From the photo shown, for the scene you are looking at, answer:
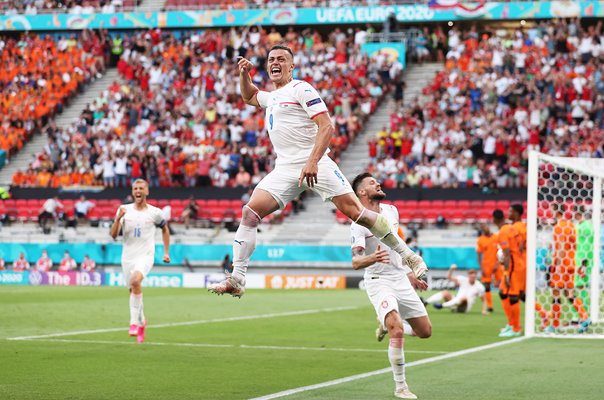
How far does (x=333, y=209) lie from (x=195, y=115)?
9.16 meters

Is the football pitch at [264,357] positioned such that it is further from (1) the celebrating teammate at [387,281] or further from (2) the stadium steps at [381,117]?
(2) the stadium steps at [381,117]

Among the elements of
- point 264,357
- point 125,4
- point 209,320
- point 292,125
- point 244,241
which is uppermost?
point 125,4

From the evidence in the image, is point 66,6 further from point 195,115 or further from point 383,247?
point 383,247

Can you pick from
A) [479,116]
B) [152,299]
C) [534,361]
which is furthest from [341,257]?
[534,361]

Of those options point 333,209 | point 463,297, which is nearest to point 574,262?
point 463,297

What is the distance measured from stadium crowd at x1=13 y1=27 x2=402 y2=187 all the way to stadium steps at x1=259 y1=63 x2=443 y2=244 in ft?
1.58

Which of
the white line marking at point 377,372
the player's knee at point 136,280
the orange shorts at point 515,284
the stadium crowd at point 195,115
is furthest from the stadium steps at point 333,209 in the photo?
the player's knee at point 136,280

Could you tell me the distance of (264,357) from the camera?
15.0 meters

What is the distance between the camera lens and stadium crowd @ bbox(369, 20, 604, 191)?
124 feet

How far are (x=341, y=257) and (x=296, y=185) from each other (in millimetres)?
26904

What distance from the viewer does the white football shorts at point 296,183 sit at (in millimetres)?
10641

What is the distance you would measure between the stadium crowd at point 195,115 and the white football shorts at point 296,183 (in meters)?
29.9

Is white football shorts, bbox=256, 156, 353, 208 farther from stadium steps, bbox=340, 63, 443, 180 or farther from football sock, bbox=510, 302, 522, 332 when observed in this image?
stadium steps, bbox=340, 63, 443, 180

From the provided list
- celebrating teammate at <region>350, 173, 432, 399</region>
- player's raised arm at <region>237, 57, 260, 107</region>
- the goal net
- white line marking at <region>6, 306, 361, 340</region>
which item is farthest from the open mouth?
the goal net
